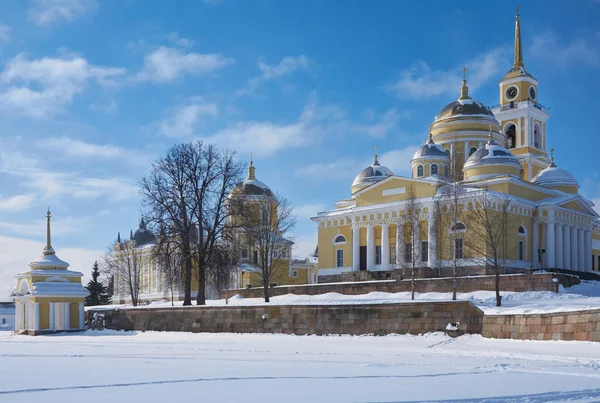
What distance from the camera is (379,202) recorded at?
5244 cm

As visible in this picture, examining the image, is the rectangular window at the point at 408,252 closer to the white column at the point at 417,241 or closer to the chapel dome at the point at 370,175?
the white column at the point at 417,241

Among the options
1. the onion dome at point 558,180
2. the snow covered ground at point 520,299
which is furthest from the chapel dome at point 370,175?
the snow covered ground at point 520,299

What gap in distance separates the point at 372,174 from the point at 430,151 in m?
7.06

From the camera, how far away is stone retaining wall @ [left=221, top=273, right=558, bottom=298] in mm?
35281

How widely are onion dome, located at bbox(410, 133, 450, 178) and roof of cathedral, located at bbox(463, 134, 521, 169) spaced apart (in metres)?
4.27

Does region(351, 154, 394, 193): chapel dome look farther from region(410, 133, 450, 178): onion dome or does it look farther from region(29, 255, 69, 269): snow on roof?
region(29, 255, 69, 269): snow on roof

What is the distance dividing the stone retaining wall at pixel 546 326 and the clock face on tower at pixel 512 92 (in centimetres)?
4771

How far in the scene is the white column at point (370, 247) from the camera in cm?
5178

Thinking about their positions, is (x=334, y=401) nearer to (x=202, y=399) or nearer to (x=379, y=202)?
(x=202, y=399)

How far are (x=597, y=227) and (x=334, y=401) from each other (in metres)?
54.4

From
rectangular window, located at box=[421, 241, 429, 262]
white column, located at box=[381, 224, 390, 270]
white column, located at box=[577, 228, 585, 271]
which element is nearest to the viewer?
rectangular window, located at box=[421, 241, 429, 262]

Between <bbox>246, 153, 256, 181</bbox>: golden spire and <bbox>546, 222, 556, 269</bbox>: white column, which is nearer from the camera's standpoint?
<bbox>546, 222, 556, 269</bbox>: white column

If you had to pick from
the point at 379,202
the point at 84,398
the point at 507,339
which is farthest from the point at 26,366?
the point at 379,202

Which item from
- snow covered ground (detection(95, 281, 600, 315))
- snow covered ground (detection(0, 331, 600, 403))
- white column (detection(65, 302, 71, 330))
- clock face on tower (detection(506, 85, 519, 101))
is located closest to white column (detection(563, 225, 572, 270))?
snow covered ground (detection(95, 281, 600, 315))
